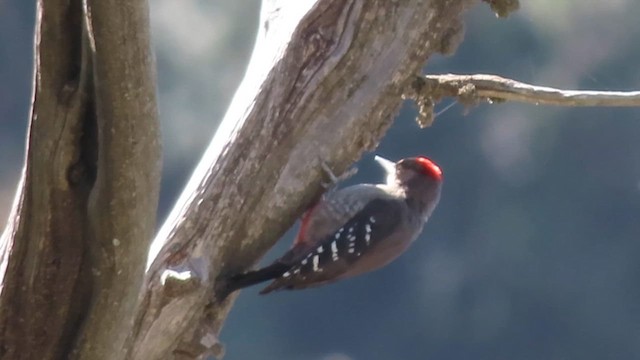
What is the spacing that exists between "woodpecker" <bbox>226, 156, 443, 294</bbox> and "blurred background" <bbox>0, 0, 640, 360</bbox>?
1.75 metres

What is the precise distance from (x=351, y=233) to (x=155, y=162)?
1.98 metres

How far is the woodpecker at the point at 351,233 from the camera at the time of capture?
4.09 meters

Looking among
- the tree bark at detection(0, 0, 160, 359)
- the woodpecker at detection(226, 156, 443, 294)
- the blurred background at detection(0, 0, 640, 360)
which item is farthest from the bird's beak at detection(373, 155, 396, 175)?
the tree bark at detection(0, 0, 160, 359)

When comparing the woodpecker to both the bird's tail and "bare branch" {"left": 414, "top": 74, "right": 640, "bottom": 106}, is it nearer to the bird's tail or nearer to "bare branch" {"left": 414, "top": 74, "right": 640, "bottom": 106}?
the bird's tail

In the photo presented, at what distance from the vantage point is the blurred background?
6.75 meters

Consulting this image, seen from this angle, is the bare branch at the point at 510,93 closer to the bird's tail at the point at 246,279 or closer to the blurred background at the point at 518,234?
the bird's tail at the point at 246,279

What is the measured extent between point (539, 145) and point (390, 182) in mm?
2280

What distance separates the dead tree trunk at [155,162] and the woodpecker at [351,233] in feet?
1.00

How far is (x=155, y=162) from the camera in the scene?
241 cm

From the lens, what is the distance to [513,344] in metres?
7.50

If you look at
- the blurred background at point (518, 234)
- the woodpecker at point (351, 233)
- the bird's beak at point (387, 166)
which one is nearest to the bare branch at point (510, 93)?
the woodpecker at point (351, 233)

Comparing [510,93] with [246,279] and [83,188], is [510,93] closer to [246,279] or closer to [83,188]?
[246,279]

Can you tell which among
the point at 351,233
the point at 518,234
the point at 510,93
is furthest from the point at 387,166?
the point at 518,234

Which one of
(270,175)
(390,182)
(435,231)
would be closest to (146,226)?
(270,175)
